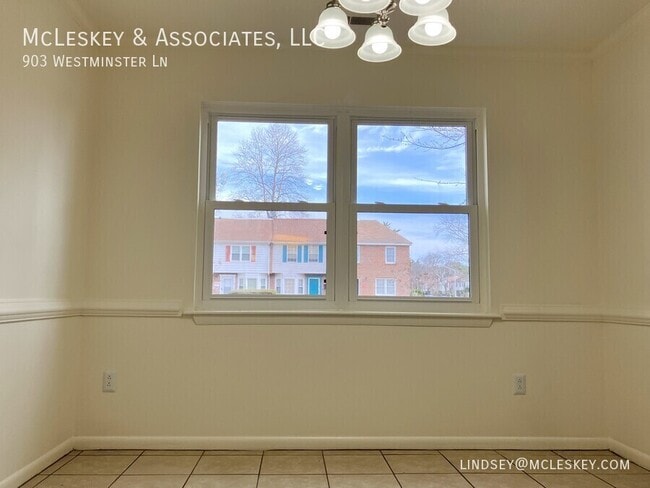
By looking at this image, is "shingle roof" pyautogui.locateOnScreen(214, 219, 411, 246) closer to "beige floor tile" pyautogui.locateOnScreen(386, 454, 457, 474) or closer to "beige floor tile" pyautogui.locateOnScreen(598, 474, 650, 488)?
"beige floor tile" pyautogui.locateOnScreen(386, 454, 457, 474)

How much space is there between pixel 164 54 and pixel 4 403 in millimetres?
2082

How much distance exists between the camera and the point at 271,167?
2.87 metres

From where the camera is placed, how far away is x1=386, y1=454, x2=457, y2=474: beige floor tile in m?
2.36

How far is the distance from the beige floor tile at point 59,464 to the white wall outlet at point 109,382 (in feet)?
1.17

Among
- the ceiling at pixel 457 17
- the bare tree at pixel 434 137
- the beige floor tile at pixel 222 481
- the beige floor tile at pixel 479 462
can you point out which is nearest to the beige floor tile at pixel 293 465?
the beige floor tile at pixel 222 481

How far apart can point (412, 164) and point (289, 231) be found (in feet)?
2.93

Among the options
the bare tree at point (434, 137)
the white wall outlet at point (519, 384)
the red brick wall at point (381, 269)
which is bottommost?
the white wall outlet at point (519, 384)

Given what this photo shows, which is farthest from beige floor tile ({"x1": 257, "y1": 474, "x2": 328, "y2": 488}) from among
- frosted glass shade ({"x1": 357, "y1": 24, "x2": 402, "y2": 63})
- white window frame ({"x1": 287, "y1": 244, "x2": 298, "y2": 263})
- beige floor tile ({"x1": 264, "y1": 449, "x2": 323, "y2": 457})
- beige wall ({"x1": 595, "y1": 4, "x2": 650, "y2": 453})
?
frosted glass shade ({"x1": 357, "y1": 24, "x2": 402, "y2": 63})

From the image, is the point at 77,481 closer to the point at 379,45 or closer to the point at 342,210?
the point at 342,210

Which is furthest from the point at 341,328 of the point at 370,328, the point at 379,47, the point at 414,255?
the point at 379,47

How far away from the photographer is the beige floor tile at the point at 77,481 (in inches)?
84.4

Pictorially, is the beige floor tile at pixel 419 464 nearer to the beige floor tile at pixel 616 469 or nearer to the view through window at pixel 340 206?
the beige floor tile at pixel 616 469

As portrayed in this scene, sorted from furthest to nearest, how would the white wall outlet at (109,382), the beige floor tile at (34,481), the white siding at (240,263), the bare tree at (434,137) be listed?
the bare tree at (434,137), the white siding at (240,263), the white wall outlet at (109,382), the beige floor tile at (34,481)

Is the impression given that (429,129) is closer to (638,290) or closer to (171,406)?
(638,290)
